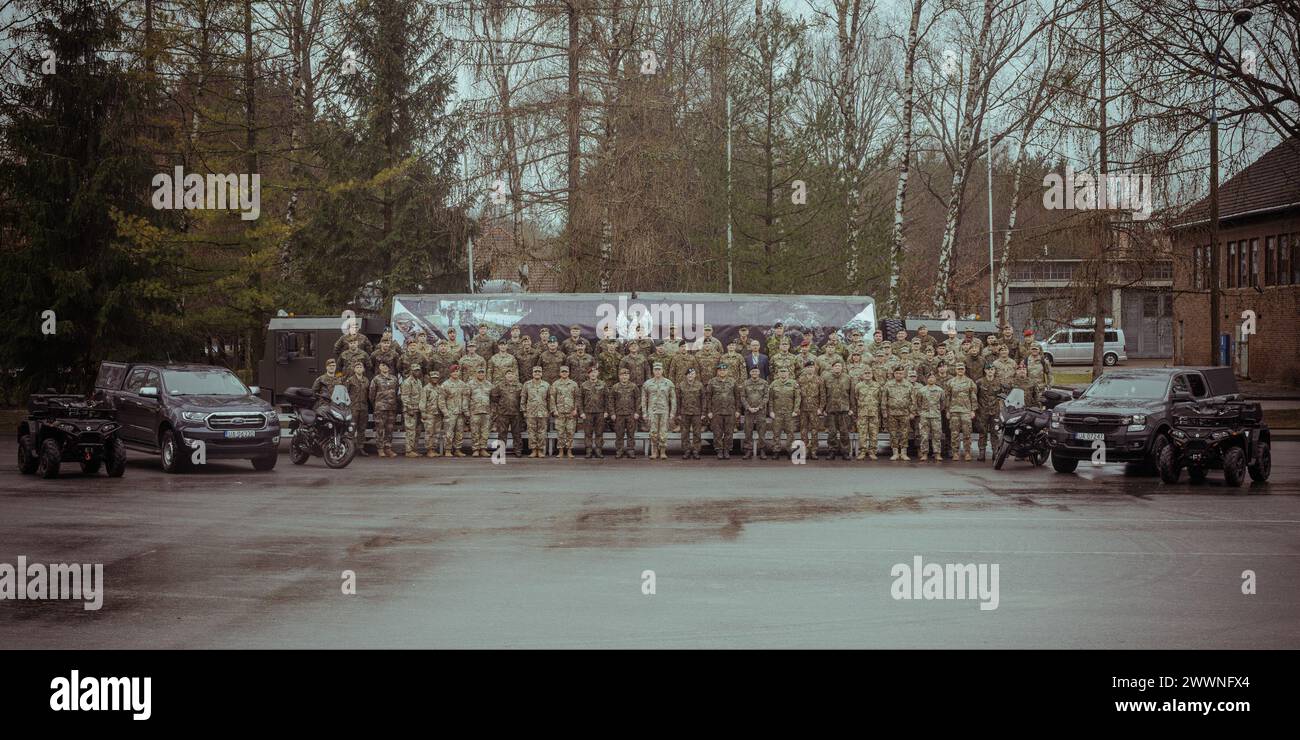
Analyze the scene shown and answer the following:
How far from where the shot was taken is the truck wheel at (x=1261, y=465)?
2102 centimetres

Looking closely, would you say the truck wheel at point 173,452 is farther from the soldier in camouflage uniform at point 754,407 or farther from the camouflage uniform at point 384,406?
the soldier in camouflage uniform at point 754,407

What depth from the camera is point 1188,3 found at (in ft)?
103

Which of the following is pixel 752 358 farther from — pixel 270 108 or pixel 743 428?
pixel 270 108

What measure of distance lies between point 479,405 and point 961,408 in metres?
9.21

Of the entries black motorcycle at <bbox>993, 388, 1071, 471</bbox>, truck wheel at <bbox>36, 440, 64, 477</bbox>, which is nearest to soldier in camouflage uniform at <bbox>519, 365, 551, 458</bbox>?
truck wheel at <bbox>36, 440, 64, 477</bbox>

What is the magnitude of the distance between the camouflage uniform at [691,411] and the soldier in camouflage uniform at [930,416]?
4210 mm

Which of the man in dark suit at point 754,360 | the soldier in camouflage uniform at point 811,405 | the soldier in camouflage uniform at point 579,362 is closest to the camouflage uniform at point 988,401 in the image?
the soldier in camouflage uniform at point 811,405

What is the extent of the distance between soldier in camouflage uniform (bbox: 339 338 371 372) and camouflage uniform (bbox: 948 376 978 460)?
1157 cm

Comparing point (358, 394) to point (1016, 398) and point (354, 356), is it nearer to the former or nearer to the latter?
point (354, 356)

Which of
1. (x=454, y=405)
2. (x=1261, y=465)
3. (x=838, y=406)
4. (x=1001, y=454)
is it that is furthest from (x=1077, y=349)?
(x=454, y=405)

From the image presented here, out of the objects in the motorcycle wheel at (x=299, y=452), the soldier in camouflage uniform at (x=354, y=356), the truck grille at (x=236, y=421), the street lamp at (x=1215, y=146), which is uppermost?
the street lamp at (x=1215, y=146)

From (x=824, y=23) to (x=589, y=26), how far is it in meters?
8.72

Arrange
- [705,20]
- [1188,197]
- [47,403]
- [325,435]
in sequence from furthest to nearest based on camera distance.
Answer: [705,20] < [1188,197] < [325,435] < [47,403]

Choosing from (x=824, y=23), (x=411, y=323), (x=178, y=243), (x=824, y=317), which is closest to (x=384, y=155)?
(x=178, y=243)
